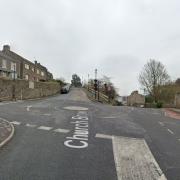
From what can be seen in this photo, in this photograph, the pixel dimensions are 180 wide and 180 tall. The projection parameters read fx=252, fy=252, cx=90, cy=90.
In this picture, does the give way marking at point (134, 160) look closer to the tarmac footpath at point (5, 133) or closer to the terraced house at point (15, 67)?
the tarmac footpath at point (5, 133)

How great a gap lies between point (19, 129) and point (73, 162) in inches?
211

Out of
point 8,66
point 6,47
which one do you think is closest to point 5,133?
point 8,66

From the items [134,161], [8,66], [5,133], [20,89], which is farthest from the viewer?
[8,66]

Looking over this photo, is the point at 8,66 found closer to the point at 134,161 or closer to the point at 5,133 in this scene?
the point at 5,133

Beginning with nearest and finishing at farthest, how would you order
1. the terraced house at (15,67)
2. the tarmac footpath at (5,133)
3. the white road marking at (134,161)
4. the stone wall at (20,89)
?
the white road marking at (134,161)
the tarmac footpath at (5,133)
the stone wall at (20,89)
the terraced house at (15,67)

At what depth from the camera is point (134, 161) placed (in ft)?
26.1

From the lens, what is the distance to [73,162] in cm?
745

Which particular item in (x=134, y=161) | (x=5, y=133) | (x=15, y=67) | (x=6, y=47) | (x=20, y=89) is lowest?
(x=134, y=161)

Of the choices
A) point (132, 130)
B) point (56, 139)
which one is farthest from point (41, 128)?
point (132, 130)

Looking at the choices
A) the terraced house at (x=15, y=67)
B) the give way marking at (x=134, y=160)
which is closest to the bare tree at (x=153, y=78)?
the terraced house at (x=15, y=67)

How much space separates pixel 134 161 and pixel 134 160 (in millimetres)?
119

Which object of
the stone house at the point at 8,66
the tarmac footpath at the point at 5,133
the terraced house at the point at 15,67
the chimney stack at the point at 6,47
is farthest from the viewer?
the chimney stack at the point at 6,47

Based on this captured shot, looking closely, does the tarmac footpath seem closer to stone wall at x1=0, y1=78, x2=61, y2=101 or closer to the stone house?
stone wall at x1=0, y1=78, x2=61, y2=101

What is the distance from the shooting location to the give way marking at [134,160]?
673 centimetres
